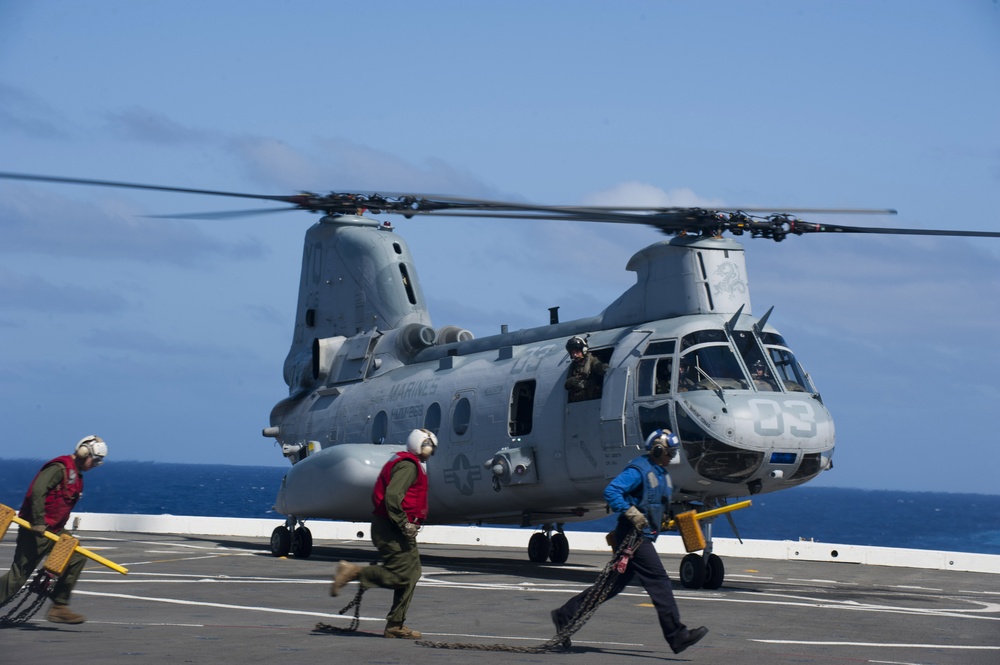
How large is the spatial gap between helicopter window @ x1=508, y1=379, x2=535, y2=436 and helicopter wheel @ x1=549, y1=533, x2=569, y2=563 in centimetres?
365

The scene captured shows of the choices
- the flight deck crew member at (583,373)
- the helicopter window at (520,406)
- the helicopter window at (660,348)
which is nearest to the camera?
the helicopter window at (660,348)

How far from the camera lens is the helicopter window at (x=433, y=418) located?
2172 centimetres

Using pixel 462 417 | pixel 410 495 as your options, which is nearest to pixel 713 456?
pixel 462 417

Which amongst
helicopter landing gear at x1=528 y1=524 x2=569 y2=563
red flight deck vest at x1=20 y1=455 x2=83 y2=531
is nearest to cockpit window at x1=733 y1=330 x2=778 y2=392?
helicopter landing gear at x1=528 y1=524 x2=569 y2=563

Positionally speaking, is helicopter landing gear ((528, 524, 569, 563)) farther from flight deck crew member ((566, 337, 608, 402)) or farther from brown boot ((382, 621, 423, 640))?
brown boot ((382, 621, 423, 640))

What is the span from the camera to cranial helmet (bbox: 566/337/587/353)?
19089mm

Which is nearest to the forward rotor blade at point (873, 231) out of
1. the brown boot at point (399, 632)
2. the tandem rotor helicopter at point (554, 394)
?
the tandem rotor helicopter at point (554, 394)

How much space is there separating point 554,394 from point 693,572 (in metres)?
3.77

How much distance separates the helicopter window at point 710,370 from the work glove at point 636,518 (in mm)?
6952

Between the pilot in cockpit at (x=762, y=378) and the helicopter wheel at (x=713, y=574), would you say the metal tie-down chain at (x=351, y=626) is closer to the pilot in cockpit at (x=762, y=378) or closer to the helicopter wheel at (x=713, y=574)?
the helicopter wheel at (x=713, y=574)

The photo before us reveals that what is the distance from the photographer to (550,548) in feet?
75.9

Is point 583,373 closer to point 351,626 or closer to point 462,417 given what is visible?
point 462,417

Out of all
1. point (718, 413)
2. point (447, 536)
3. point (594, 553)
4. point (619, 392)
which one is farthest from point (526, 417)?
point (447, 536)

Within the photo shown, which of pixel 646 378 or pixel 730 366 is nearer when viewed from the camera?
pixel 730 366
